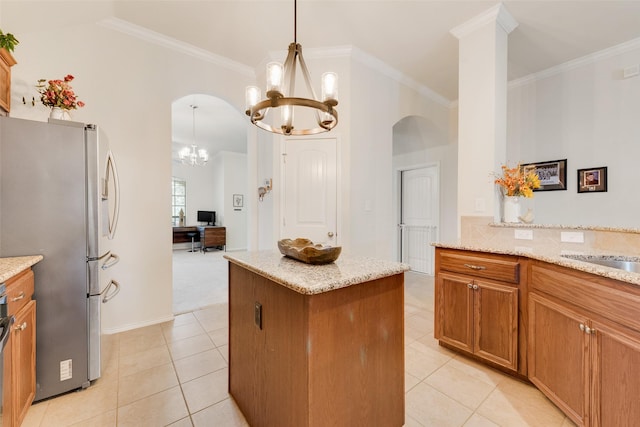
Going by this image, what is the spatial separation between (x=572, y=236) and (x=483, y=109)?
4.26 ft

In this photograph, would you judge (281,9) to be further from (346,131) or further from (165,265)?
(165,265)

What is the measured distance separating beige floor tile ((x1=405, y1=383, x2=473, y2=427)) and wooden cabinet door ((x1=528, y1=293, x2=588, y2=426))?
1.63ft

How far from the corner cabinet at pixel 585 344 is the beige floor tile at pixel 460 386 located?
33 centimetres

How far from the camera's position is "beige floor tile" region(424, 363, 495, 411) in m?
1.79

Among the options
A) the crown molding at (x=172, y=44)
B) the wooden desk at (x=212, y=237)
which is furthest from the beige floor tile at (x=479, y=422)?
the wooden desk at (x=212, y=237)

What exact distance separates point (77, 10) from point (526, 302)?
13.8ft

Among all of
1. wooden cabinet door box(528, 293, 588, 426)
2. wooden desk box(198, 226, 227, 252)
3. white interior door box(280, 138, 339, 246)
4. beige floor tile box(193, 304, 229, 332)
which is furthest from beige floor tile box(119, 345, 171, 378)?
wooden desk box(198, 226, 227, 252)

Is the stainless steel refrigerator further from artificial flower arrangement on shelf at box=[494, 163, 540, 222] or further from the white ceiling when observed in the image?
artificial flower arrangement on shelf at box=[494, 163, 540, 222]

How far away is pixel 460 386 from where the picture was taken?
6.29 feet

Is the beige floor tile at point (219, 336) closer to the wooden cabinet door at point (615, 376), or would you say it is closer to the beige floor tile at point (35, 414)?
the beige floor tile at point (35, 414)

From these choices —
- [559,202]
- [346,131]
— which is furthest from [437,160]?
[346,131]

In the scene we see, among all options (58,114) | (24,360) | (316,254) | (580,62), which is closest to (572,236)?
(316,254)

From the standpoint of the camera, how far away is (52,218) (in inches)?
67.1

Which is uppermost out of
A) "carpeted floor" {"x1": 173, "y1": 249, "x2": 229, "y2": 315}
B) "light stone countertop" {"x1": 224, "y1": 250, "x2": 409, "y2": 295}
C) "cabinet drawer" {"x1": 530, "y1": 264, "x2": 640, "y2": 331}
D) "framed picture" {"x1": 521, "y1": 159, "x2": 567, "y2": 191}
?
"framed picture" {"x1": 521, "y1": 159, "x2": 567, "y2": 191}
